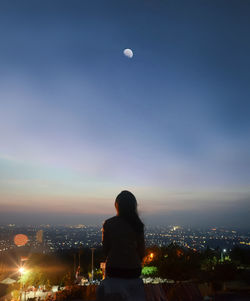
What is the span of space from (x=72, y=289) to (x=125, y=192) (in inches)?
262

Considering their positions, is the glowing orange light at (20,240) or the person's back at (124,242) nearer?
the person's back at (124,242)

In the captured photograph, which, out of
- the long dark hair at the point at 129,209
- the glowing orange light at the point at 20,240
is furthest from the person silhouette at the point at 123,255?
the glowing orange light at the point at 20,240

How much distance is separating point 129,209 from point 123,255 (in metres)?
0.34

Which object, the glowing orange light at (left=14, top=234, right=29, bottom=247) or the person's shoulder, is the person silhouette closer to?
the person's shoulder

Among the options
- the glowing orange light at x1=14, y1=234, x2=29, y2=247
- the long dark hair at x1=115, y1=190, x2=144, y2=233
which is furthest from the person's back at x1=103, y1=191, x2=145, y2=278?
the glowing orange light at x1=14, y1=234, x2=29, y2=247

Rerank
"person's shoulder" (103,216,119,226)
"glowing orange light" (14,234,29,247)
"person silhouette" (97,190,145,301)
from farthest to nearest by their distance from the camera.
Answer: "glowing orange light" (14,234,29,247) → "person's shoulder" (103,216,119,226) → "person silhouette" (97,190,145,301)

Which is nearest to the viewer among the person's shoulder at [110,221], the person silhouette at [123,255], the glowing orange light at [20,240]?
the person silhouette at [123,255]

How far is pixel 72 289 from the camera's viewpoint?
7352mm

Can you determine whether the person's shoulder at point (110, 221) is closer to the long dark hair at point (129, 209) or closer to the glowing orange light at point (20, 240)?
the long dark hair at point (129, 209)

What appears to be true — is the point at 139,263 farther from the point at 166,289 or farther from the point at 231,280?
the point at 231,280

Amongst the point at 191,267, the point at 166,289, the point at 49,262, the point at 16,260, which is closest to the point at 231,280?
the point at 191,267

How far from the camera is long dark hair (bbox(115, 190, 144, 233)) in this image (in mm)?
1843

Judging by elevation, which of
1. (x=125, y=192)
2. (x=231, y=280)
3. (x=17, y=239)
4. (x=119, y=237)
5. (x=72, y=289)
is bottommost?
(x=17, y=239)

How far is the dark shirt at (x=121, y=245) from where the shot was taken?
1.69 meters
